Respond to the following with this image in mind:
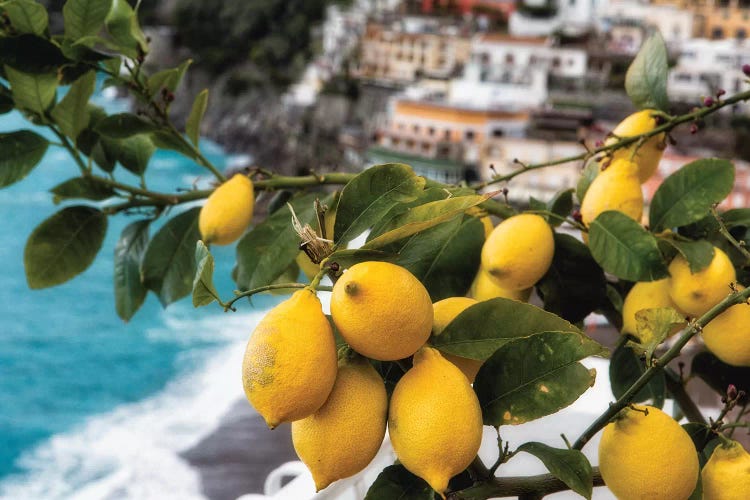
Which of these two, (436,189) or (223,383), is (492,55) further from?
(436,189)

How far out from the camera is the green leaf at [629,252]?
A: 363mm

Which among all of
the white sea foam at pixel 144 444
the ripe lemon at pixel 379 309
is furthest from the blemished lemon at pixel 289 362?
the white sea foam at pixel 144 444

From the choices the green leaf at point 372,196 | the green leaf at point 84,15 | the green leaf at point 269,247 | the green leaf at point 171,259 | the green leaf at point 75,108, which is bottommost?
the green leaf at point 171,259

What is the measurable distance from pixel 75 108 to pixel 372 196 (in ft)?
0.97

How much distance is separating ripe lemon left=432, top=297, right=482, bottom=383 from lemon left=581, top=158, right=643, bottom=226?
13cm

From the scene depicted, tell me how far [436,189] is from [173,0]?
57.8 ft

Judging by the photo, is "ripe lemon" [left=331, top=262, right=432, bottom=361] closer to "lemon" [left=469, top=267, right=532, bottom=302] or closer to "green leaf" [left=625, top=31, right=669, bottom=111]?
"lemon" [left=469, top=267, right=532, bottom=302]

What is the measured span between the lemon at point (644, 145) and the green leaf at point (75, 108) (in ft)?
1.05

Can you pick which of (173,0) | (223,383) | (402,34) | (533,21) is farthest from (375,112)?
(223,383)

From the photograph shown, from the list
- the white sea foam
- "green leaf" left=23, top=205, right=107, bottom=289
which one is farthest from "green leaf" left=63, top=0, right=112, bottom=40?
the white sea foam

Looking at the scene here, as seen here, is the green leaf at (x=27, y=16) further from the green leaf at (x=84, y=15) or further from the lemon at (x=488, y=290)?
the lemon at (x=488, y=290)

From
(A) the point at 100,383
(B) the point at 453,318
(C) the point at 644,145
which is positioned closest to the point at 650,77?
(C) the point at 644,145

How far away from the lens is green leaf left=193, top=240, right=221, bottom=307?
25 cm

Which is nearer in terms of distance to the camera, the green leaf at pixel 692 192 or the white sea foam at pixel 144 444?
the green leaf at pixel 692 192
